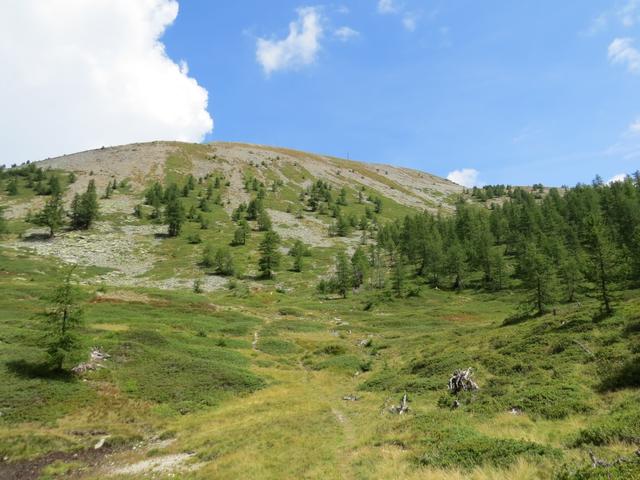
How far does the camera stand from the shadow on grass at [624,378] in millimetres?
18266

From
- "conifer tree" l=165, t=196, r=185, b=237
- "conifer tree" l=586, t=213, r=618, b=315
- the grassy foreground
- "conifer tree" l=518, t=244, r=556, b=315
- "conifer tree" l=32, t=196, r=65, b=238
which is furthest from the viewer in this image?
"conifer tree" l=165, t=196, r=185, b=237

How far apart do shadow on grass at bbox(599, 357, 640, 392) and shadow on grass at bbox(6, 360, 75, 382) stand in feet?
118

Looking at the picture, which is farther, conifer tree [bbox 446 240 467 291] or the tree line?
conifer tree [bbox 446 240 467 291]

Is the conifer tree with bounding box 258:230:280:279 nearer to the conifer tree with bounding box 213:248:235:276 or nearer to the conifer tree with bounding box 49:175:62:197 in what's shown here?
the conifer tree with bounding box 213:248:235:276

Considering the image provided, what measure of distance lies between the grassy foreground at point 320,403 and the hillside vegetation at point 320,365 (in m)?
0.14

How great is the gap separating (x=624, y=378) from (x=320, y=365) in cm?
2786

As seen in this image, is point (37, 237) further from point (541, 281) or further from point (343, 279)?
point (541, 281)

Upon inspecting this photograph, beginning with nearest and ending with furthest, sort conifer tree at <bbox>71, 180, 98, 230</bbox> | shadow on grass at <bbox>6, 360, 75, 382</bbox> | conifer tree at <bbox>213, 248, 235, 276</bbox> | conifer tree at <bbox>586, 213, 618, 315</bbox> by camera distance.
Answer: shadow on grass at <bbox>6, 360, 75, 382</bbox> → conifer tree at <bbox>586, 213, 618, 315</bbox> → conifer tree at <bbox>213, 248, 235, 276</bbox> → conifer tree at <bbox>71, 180, 98, 230</bbox>

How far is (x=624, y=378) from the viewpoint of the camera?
18891 mm

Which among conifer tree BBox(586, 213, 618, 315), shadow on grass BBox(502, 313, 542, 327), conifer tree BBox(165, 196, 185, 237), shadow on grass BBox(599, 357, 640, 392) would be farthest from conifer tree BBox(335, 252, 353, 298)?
shadow on grass BBox(599, 357, 640, 392)

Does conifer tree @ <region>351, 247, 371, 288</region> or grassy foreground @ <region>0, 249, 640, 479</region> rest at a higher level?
conifer tree @ <region>351, 247, 371, 288</region>

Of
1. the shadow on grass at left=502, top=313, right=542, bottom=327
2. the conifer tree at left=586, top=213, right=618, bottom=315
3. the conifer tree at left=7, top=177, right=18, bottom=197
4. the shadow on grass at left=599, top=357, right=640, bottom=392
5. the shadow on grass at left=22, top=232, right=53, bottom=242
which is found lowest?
the shadow on grass at left=502, top=313, right=542, bottom=327

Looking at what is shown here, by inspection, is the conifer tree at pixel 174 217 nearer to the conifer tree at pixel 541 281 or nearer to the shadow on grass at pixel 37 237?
the shadow on grass at pixel 37 237

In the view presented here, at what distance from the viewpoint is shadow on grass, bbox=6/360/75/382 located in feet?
91.8
